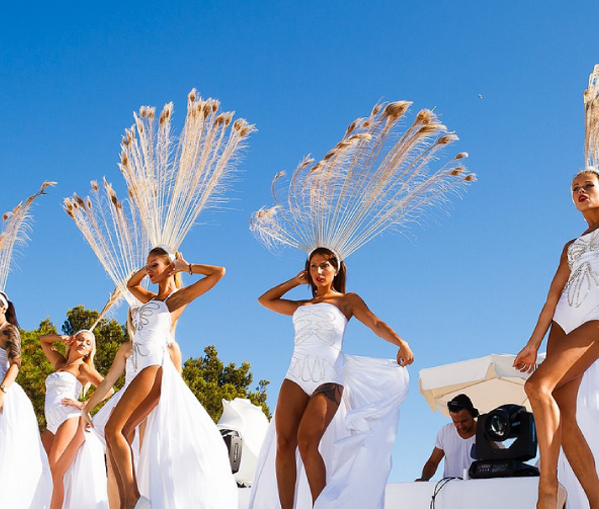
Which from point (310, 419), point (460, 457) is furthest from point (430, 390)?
point (310, 419)

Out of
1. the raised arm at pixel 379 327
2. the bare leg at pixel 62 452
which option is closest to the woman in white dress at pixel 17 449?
the bare leg at pixel 62 452

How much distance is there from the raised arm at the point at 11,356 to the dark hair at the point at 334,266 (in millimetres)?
2528

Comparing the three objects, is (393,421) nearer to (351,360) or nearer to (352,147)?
(351,360)

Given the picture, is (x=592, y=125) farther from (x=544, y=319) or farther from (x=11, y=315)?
(x=11, y=315)

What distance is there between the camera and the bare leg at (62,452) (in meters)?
6.96

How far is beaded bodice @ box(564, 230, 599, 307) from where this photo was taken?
4.47 metres

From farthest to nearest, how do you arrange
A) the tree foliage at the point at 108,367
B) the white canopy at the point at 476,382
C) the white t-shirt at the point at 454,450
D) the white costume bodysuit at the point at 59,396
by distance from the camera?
1. the tree foliage at the point at 108,367
2. the white canopy at the point at 476,382
3. the white t-shirt at the point at 454,450
4. the white costume bodysuit at the point at 59,396

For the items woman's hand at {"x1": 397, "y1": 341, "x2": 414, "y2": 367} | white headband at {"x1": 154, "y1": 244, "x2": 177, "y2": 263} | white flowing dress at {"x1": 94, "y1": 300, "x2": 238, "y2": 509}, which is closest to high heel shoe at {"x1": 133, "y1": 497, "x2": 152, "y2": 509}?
white flowing dress at {"x1": 94, "y1": 300, "x2": 238, "y2": 509}

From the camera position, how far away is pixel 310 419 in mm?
5363

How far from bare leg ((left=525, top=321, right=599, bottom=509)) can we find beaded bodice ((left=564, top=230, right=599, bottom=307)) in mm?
239

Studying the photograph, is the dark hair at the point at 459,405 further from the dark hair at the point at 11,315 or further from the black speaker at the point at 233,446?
the dark hair at the point at 11,315

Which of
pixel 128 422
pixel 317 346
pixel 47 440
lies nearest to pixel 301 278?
pixel 317 346

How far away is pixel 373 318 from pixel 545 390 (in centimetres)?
190

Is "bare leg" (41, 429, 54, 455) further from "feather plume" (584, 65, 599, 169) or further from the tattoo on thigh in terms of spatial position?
"feather plume" (584, 65, 599, 169)
